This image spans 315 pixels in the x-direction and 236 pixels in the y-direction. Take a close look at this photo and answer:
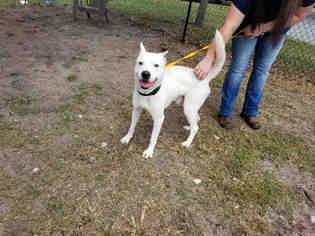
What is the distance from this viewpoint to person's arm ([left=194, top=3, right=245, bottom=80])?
2.40m

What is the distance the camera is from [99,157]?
2.54m

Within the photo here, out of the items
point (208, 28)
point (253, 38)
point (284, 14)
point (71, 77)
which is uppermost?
point (284, 14)

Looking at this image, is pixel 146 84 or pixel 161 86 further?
pixel 161 86

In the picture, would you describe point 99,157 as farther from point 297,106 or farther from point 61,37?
point 61,37

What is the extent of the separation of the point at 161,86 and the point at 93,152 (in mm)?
1096

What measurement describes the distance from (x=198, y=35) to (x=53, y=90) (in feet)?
17.0

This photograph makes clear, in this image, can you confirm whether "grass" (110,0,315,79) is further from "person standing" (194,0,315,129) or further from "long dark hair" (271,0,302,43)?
"long dark hair" (271,0,302,43)

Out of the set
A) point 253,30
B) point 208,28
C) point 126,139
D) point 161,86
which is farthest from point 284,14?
point 208,28

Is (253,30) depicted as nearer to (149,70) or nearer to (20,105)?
(149,70)

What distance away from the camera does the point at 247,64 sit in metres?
2.95

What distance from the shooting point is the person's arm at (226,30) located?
2.40 meters

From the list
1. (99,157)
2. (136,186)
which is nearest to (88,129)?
(99,157)

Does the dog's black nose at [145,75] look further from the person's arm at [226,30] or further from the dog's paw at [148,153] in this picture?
the dog's paw at [148,153]

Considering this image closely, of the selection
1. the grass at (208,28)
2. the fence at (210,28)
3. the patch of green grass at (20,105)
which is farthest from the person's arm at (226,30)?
the fence at (210,28)
